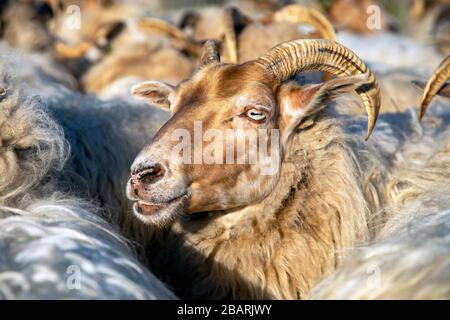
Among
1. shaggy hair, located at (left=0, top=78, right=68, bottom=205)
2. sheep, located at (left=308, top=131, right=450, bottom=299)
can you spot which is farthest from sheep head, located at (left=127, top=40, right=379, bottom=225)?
sheep, located at (left=308, top=131, right=450, bottom=299)

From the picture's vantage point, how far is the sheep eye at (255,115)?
15.7 ft

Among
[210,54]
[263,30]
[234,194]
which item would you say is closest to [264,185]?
[234,194]

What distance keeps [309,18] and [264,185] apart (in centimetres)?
356

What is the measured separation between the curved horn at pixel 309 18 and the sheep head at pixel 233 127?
100 inches

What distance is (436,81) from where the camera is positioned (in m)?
5.01

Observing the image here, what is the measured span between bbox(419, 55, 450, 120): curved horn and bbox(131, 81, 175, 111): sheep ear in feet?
5.63

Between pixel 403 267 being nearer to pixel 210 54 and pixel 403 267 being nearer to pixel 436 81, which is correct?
pixel 436 81

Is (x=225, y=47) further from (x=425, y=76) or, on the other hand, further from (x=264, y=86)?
(x=264, y=86)

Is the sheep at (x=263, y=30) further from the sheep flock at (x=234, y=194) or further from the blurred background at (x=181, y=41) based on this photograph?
the sheep flock at (x=234, y=194)

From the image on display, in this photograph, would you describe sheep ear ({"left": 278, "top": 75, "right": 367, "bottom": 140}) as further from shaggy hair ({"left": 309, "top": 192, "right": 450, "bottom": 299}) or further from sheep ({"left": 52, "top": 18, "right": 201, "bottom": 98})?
sheep ({"left": 52, "top": 18, "right": 201, "bottom": 98})

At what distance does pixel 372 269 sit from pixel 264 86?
1.48 meters

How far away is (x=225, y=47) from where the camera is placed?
7898 mm

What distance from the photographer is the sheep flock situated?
3775mm

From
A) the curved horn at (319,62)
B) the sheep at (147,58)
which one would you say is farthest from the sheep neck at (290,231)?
the sheep at (147,58)
